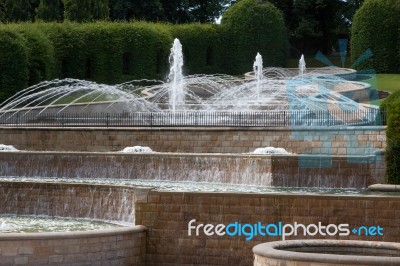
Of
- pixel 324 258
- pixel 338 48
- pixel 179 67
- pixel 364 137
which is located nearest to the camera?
pixel 324 258

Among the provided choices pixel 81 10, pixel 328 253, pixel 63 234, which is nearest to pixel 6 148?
pixel 63 234

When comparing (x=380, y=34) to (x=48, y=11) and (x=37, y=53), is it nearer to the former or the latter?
(x=48, y=11)

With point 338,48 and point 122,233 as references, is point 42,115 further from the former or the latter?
point 338,48

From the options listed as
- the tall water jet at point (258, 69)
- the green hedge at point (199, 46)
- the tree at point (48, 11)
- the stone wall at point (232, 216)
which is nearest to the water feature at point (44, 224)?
the stone wall at point (232, 216)

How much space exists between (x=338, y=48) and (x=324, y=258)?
53051 millimetres

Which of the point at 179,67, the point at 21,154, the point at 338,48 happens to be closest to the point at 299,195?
the point at 21,154

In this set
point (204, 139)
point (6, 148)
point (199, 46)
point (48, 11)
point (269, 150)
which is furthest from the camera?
point (199, 46)

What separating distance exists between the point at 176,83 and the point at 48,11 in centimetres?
1363

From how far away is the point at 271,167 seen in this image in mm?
25359

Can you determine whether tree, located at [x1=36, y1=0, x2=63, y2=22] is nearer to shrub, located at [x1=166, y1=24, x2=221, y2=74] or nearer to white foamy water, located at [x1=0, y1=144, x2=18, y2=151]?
shrub, located at [x1=166, y1=24, x2=221, y2=74]

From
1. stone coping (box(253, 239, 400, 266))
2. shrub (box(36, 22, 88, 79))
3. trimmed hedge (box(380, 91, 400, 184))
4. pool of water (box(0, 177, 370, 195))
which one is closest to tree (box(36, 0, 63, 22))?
shrub (box(36, 22, 88, 79))

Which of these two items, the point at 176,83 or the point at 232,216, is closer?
the point at 232,216

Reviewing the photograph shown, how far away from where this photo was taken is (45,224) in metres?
22.5

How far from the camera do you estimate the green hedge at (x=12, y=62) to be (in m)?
39.4
